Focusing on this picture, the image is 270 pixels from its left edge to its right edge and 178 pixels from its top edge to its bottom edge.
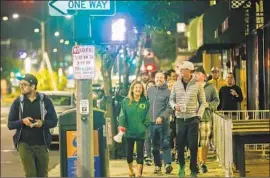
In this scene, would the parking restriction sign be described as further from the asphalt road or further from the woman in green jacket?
the asphalt road

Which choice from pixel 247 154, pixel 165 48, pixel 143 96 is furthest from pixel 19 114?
pixel 165 48

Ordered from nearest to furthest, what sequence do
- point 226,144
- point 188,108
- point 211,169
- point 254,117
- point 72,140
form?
point 72,140
point 226,144
point 188,108
point 211,169
point 254,117

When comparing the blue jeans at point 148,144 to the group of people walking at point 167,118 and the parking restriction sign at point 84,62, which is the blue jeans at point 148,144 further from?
the parking restriction sign at point 84,62

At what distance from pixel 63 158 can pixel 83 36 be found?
215 cm

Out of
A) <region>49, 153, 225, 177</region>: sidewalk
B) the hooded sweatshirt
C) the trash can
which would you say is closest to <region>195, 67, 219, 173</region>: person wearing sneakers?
<region>49, 153, 225, 177</region>: sidewalk

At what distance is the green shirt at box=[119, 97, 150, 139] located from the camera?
11.1 meters

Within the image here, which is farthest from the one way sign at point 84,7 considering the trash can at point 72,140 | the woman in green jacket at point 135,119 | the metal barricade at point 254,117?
the metal barricade at point 254,117

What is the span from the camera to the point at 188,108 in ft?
35.5

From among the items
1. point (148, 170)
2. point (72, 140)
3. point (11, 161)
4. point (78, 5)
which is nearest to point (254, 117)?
point (148, 170)

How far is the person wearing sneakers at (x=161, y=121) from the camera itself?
1217 centimetres

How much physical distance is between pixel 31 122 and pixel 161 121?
3560mm

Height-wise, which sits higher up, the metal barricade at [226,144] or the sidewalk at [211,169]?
the metal barricade at [226,144]

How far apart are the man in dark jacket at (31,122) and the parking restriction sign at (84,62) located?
2.74 feet

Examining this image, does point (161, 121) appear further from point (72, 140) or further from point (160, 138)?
point (72, 140)
